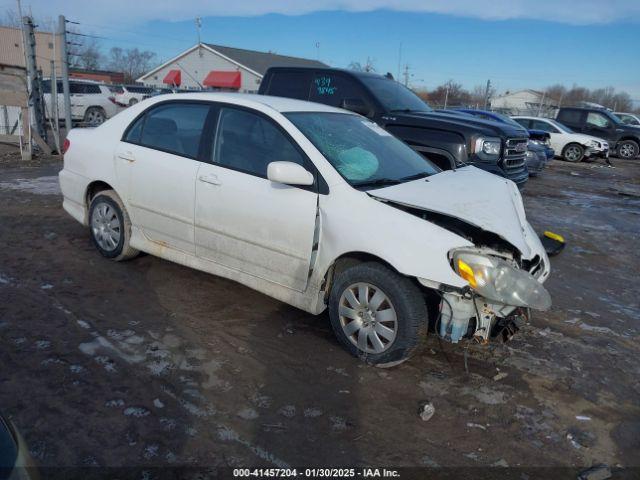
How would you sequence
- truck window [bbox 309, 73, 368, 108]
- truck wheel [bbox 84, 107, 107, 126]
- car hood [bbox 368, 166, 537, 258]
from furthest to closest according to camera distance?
1. truck wheel [bbox 84, 107, 107, 126]
2. truck window [bbox 309, 73, 368, 108]
3. car hood [bbox 368, 166, 537, 258]

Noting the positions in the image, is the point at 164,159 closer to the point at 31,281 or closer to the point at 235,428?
the point at 31,281

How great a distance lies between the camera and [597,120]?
20469 mm

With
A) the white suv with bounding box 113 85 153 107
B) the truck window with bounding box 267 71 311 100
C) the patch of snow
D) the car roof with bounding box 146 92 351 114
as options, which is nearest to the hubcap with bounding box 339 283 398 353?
the car roof with bounding box 146 92 351 114

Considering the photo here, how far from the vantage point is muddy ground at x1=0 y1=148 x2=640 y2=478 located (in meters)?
2.75

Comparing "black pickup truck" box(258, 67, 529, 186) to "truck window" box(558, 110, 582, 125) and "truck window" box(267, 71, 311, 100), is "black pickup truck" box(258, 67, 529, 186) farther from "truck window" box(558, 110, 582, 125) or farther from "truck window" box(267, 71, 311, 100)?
"truck window" box(558, 110, 582, 125)

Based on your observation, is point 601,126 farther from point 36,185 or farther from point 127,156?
point 127,156

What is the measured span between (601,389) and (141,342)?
3216mm

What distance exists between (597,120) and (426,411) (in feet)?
69.3

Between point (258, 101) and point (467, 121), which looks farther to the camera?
point (467, 121)

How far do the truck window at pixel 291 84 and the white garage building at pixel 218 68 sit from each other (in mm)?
32648

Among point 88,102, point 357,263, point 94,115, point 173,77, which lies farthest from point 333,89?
point 173,77

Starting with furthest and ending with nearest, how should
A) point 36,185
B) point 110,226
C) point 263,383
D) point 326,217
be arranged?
point 36,185 < point 110,226 < point 326,217 < point 263,383

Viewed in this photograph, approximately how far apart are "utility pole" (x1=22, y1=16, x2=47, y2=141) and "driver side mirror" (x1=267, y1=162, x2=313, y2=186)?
1037 centimetres

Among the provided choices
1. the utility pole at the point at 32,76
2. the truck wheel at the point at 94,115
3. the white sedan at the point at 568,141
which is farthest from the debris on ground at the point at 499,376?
the truck wheel at the point at 94,115
